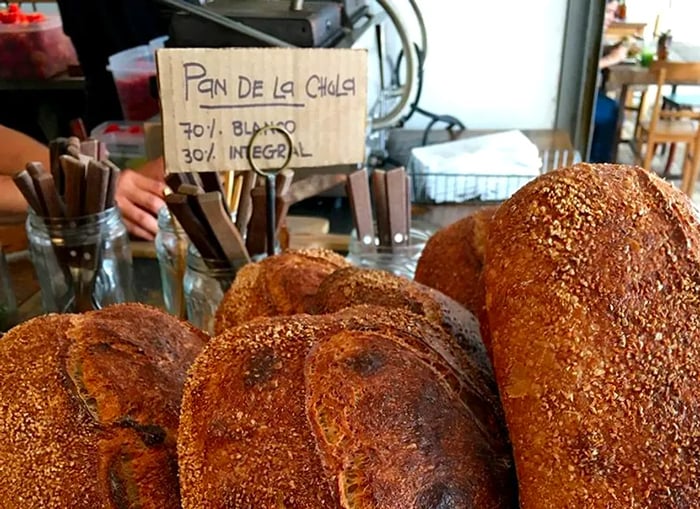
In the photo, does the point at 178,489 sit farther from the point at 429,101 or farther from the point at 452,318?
the point at 429,101

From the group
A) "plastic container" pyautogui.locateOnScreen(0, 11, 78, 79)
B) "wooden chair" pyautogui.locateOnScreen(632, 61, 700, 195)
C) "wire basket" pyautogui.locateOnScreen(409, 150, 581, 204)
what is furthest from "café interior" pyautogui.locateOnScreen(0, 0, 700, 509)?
"wooden chair" pyautogui.locateOnScreen(632, 61, 700, 195)

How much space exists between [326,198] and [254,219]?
122cm

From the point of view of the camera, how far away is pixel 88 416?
670 mm

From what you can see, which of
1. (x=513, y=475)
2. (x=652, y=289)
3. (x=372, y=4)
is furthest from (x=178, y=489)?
(x=372, y=4)

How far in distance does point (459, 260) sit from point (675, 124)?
168 inches

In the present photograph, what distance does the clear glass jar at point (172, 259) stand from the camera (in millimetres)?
1234

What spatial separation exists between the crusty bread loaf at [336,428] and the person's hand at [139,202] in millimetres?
1035

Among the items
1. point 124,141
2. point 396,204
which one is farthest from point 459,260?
point 124,141

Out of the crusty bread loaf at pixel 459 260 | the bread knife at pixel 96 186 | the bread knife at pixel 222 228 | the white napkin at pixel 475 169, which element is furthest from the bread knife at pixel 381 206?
the white napkin at pixel 475 169

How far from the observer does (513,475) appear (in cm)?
59

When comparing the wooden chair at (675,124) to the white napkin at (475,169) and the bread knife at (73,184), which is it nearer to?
the white napkin at (475,169)

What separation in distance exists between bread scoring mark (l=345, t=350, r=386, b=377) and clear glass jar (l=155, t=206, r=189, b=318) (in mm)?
694

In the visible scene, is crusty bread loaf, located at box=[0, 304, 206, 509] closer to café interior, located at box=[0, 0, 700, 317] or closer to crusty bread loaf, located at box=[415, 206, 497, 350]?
crusty bread loaf, located at box=[415, 206, 497, 350]

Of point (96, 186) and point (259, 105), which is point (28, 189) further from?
point (259, 105)
